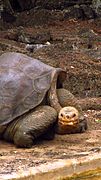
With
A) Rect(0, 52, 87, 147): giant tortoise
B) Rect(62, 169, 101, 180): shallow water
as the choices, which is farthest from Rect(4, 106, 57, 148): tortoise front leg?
Rect(62, 169, 101, 180): shallow water

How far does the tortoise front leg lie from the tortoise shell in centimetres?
8

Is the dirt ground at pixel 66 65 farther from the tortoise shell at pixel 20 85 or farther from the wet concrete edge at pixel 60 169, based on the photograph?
the tortoise shell at pixel 20 85

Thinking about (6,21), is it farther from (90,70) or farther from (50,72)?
(50,72)

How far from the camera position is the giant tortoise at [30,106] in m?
6.55

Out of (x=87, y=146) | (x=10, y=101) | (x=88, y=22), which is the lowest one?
(x=88, y=22)

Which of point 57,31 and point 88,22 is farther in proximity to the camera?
point 88,22

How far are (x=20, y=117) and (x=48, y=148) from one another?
0.52 m

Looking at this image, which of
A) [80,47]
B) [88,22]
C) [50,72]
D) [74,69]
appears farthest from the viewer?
[88,22]

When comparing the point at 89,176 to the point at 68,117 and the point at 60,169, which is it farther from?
the point at 68,117

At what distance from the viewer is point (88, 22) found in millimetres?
18594

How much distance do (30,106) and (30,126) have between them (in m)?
0.26

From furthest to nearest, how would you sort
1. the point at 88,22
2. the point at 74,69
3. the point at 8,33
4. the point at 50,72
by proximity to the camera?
1. the point at 88,22
2. the point at 8,33
3. the point at 74,69
4. the point at 50,72

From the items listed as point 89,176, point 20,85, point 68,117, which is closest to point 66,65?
point 20,85

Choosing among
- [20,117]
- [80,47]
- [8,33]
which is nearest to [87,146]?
[20,117]
